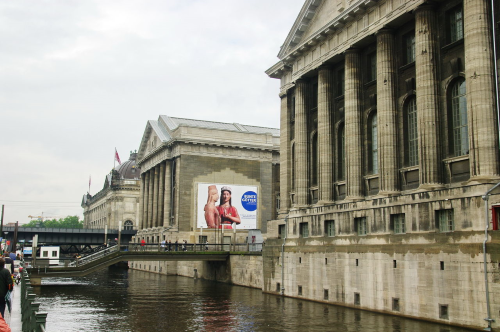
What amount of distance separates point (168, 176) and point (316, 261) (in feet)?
163

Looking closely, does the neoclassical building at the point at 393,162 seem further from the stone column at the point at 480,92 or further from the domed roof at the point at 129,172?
the domed roof at the point at 129,172

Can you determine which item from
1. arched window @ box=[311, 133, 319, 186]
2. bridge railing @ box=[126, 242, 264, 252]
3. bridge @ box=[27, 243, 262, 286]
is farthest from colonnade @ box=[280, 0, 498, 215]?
bridge @ box=[27, 243, 262, 286]

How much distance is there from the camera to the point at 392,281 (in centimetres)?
3306

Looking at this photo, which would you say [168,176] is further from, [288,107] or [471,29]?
[471,29]

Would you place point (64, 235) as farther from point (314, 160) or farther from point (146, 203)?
point (314, 160)

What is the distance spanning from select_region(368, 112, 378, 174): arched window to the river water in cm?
1008

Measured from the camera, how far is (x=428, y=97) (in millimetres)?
32594

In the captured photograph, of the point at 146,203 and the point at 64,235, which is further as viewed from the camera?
the point at 146,203

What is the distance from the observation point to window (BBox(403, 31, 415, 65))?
3600cm

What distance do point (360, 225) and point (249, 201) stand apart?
48948 millimetres

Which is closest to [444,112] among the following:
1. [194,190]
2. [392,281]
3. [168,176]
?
[392,281]

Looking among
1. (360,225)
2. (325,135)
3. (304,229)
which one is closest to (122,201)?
(304,229)

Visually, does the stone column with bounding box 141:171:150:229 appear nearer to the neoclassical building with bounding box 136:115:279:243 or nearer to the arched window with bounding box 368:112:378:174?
the neoclassical building with bounding box 136:115:279:243

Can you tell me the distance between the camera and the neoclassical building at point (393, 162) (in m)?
28.6
